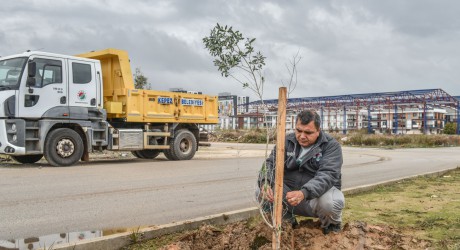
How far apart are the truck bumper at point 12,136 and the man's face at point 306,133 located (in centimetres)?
956

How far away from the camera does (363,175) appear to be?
1209 centimetres

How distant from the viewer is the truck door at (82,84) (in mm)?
12898

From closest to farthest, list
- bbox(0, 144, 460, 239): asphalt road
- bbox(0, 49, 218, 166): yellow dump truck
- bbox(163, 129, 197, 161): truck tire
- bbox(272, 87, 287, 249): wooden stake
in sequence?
bbox(272, 87, 287, 249): wooden stake
bbox(0, 144, 460, 239): asphalt road
bbox(0, 49, 218, 166): yellow dump truck
bbox(163, 129, 197, 161): truck tire

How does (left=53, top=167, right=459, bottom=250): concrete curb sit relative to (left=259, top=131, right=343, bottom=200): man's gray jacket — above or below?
below

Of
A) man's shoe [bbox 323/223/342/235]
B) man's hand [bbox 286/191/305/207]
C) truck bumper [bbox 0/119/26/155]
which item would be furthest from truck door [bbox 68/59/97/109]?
man's hand [bbox 286/191/305/207]

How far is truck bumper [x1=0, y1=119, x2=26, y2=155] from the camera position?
11.9m

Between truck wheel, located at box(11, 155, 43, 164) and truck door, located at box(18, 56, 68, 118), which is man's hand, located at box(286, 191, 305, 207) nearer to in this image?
truck door, located at box(18, 56, 68, 118)

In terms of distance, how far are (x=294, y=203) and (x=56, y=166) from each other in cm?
1018

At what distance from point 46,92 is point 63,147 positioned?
157cm

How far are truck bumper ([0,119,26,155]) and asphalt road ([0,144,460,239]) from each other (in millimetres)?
551

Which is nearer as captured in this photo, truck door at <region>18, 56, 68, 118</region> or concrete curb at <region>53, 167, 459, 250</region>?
concrete curb at <region>53, 167, 459, 250</region>

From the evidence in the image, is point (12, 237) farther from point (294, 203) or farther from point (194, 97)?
point (194, 97)

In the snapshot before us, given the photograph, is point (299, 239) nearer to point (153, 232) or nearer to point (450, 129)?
point (153, 232)

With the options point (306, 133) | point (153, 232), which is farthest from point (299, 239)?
point (153, 232)
